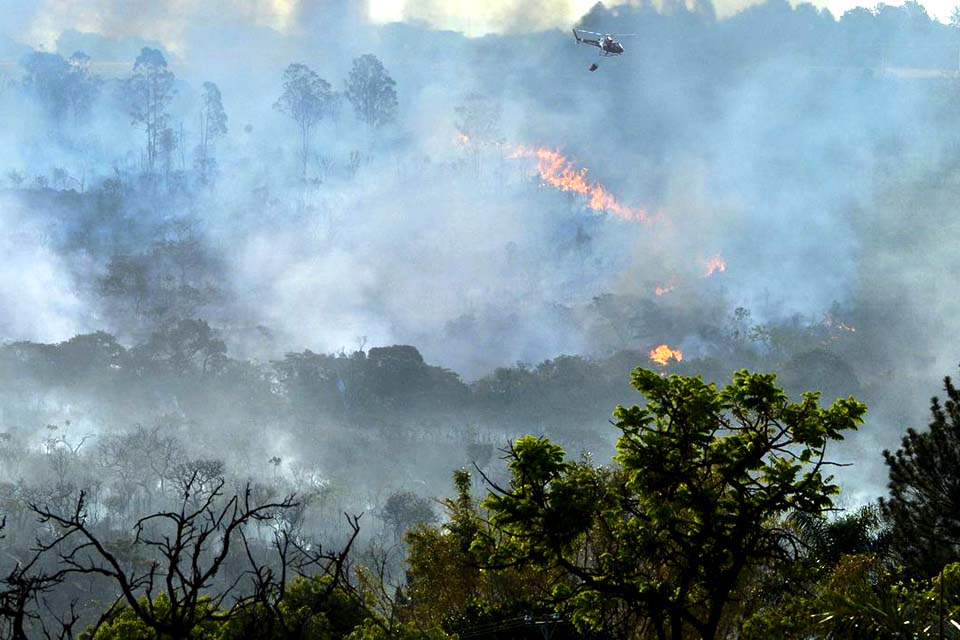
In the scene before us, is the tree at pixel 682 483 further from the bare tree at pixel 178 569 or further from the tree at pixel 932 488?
the tree at pixel 932 488

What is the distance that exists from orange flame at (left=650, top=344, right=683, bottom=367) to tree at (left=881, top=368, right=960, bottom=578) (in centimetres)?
14230

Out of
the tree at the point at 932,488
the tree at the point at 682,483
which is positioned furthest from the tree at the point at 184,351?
the tree at the point at 682,483

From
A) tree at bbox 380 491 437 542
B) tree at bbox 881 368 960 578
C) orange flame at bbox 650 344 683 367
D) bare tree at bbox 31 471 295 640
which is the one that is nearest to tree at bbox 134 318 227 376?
tree at bbox 380 491 437 542

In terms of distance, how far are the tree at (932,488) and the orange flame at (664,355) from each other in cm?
14230

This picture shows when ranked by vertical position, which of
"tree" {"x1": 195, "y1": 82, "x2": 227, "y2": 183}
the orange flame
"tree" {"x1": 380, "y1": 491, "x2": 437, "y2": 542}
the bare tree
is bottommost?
the bare tree

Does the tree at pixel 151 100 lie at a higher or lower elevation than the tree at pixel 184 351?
higher

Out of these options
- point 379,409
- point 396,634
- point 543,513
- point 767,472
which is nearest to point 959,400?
point 767,472

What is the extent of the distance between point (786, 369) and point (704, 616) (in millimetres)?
129079

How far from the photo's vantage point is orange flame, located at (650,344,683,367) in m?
167

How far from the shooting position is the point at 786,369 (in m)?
146

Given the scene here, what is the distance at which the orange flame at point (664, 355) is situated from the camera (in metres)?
167

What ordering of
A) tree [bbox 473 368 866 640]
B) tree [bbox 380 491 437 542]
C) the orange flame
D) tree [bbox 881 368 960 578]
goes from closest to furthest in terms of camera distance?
tree [bbox 473 368 866 640] → tree [bbox 881 368 960 578] → tree [bbox 380 491 437 542] → the orange flame

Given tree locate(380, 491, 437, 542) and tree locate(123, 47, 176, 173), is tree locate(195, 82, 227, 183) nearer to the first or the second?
tree locate(123, 47, 176, 173)

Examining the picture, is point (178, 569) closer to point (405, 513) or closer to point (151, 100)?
point (405, 513)
